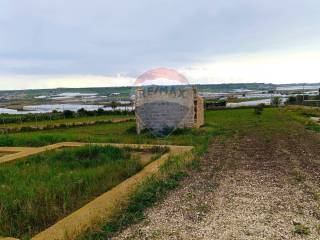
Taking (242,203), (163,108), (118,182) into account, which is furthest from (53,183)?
(163,108)

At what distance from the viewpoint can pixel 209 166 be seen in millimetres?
7184

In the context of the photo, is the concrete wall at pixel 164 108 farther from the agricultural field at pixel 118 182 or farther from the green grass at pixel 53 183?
the green grass at pixel 53 183

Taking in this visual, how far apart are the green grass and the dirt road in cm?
111

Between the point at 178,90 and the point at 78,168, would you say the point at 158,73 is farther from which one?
the point at 78,168

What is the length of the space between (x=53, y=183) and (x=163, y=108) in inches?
317

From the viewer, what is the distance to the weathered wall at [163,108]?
13188 millimetres

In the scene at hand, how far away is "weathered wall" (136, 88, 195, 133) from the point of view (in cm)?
1319

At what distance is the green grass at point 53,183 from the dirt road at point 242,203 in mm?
1108

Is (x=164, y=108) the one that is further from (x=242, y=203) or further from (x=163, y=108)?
(x=242, y=203)

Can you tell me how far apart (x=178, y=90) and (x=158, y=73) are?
2491mm

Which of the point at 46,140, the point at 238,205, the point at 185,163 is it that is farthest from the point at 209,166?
the point at 46,140

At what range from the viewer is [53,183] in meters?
5.57

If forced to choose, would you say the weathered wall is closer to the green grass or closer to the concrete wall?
the concrete wall

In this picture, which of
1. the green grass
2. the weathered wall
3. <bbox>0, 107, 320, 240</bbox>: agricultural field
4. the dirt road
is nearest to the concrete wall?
the weathered wall
